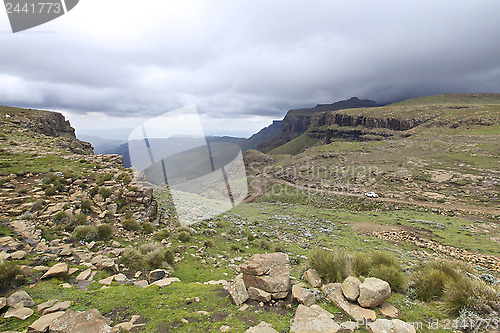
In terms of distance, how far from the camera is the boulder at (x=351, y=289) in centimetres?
513

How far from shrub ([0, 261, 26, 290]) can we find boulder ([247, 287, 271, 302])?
6.09 meters

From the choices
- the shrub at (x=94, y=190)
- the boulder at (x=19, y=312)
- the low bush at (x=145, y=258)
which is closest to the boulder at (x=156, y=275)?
the low bush at (x=145, y=258)

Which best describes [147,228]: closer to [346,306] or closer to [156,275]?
[156,275]

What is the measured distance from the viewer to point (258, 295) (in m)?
5.60

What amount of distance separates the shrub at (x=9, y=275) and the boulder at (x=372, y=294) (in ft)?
29.1

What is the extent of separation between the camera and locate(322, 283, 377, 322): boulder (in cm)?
463

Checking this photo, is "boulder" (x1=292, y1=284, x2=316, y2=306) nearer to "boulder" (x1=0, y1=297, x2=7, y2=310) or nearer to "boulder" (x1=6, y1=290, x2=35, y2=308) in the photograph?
"boulder" (x1=6, y1=290, x2=35, y2=308)

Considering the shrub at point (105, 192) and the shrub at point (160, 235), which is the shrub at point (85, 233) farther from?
the shrub at point (105, 192)

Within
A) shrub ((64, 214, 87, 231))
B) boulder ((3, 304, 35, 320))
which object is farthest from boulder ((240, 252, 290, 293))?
shrub ((64, 214, 87, 231))

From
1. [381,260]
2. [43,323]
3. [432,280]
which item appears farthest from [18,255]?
[432,280]

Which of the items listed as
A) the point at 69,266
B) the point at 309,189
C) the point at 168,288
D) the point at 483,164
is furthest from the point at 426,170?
the point at 69,266

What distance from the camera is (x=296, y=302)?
18.0 feet

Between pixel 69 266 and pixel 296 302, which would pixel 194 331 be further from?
pixel 69 266

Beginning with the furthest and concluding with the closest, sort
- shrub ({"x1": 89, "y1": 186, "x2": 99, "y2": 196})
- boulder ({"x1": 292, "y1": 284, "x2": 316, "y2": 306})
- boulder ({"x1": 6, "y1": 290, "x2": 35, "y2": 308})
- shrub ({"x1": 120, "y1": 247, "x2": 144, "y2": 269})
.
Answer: shrub ({"x1": 89, "y1": 186, "x2": 99, "y2": 196}) → shrub ({"x1": 120, "y1": 247, "x2": 144, "y2": 269}) → boulder ({"x1": 292, "y1": 284, "x2": 316, "y2": 306}) → boulder ({"x1": 6, "y1": 290, "x2": 35, "y2": 308})
